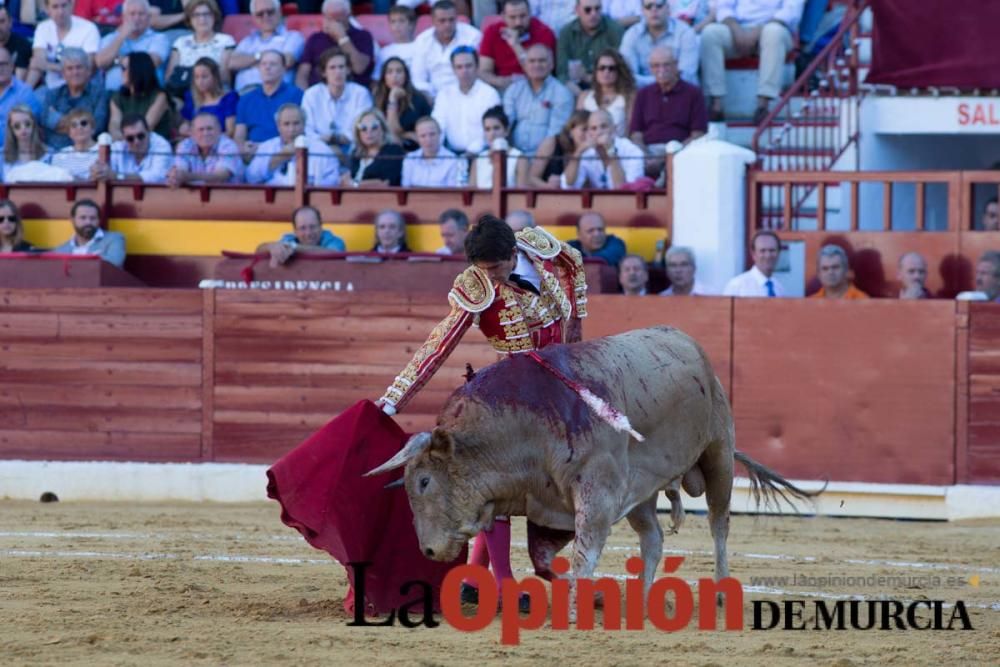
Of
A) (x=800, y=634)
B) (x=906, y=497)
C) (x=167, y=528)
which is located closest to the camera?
(x=800, y=634)

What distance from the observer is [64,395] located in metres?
10.5

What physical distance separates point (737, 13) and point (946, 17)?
1321 mm

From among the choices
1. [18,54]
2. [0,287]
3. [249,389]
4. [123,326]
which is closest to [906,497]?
[249,389]

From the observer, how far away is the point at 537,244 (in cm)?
605

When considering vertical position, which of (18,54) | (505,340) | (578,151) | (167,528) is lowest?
(167,528)

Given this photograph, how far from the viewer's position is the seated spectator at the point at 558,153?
10672 millimetres

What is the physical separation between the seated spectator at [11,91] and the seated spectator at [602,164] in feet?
11.7

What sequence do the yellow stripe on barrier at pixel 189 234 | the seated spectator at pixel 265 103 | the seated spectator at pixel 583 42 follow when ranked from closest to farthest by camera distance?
the yellow stripe on barrier at pixel 189 234 < the seated spectator at pixel 583 42 < the seated spectator at pixel 265 103

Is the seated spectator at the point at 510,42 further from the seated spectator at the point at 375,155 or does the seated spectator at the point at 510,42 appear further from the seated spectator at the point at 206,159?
the seated spectator at the point at 206,159

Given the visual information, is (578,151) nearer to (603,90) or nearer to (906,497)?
(603,90)

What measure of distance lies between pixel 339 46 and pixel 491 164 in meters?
1.60

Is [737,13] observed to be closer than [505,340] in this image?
No

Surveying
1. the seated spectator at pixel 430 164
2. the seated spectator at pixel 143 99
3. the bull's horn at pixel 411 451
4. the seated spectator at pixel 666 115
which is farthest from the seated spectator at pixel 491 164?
the bull's horn at pixel 411 451

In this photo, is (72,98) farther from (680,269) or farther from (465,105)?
(680,269)
